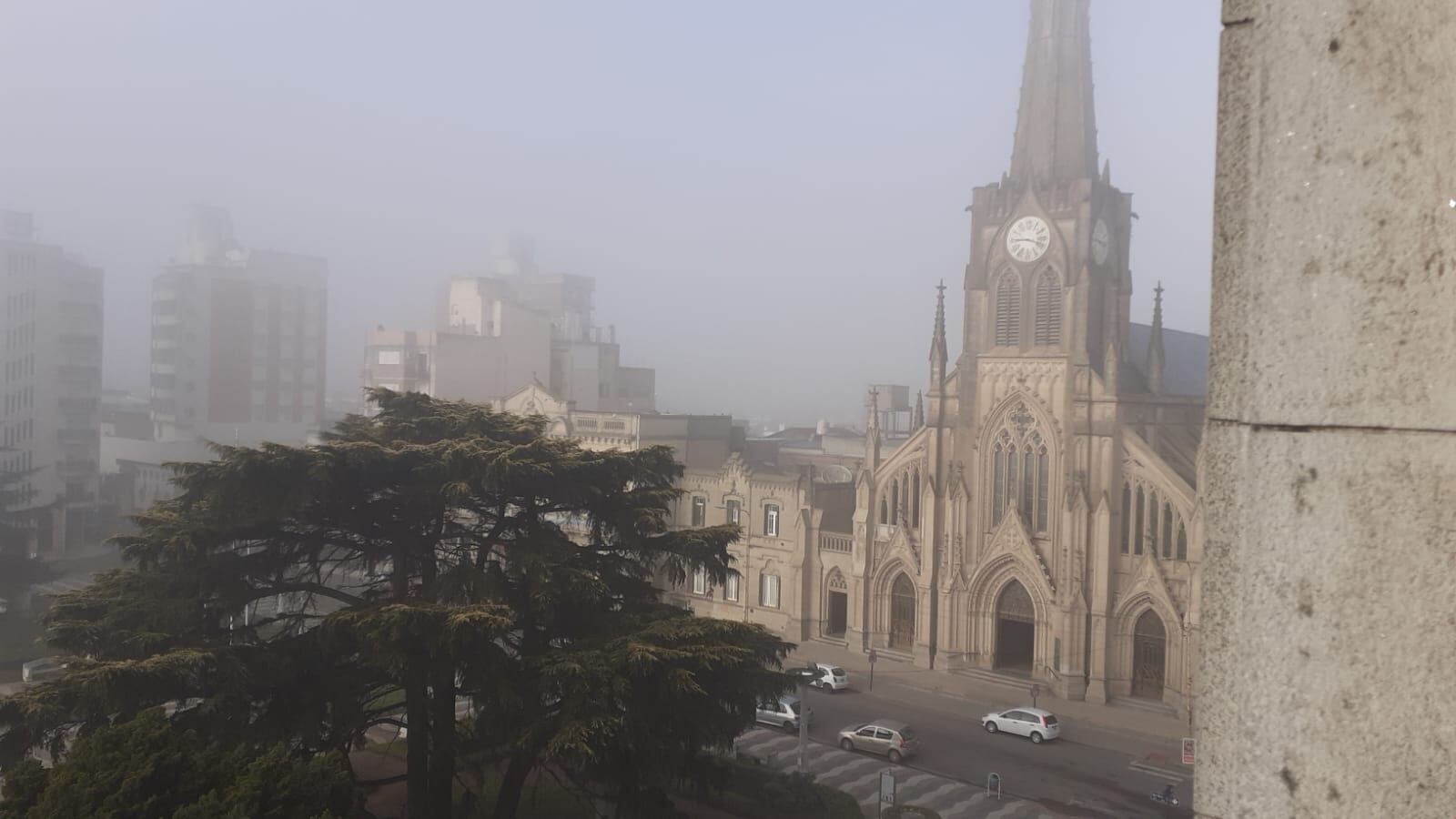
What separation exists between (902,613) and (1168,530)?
11.1 metres

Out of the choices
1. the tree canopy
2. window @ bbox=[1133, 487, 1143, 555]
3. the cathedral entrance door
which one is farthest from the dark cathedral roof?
the tree canopy

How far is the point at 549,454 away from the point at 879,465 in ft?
82.8

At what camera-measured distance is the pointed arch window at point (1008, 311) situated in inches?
1558

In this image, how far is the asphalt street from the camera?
26.9 meters

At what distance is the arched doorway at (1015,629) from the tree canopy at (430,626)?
21.3 meters

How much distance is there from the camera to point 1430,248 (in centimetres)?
245

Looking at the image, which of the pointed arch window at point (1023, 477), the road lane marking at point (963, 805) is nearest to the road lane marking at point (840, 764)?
the road lane marking at point (963, 805)

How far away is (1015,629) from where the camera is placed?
3975 cm

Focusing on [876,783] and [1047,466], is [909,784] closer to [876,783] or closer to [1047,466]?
[876,783]

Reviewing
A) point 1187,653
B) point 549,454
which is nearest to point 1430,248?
point 549,454

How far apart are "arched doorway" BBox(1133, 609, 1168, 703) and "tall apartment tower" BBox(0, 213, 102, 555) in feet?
173

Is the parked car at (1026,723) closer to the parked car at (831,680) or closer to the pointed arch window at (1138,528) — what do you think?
the parked car at (831,680)

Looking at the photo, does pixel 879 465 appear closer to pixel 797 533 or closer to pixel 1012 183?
pixel 797 533

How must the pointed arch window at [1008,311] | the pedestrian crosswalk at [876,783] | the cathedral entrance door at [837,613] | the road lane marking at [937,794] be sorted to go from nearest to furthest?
the pedestrian crosswalk at [876,783] < the road lane marking at [937,794] < the pointed arch window at [1008,311] < the cathedral entrance door at [837,613]
